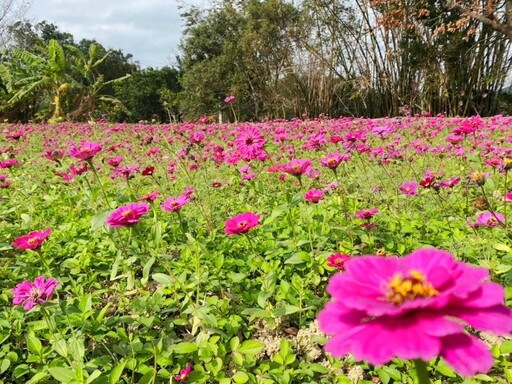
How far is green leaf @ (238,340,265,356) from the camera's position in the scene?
1328mm

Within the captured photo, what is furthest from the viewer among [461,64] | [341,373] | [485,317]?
[461,64]

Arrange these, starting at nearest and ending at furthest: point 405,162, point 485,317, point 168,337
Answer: point 485,317 < point 168,337 < point 405,162

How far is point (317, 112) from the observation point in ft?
55.2

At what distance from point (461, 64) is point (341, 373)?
45.4ft

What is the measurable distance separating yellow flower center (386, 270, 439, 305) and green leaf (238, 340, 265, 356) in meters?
0.90

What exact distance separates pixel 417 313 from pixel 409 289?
33 mm

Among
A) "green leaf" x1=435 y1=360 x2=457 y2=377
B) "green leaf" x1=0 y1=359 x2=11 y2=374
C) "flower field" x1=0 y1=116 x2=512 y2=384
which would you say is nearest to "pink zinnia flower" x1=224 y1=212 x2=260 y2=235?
"flower field" x1=0 y1=116 x2=512 y2=384

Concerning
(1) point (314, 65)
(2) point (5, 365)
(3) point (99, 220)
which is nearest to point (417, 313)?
(3) point (99, 220)

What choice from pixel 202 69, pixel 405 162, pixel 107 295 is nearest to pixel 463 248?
pixel 107 295

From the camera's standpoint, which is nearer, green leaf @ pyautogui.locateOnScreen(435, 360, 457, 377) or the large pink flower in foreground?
the large pink flower in foreground

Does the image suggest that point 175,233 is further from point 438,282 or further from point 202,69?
point 202,69

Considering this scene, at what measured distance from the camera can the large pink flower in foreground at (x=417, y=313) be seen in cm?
45

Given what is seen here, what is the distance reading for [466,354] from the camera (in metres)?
0.46

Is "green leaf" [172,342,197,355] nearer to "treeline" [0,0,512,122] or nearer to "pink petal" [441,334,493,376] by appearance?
"pink petal" [441,334,493,376]
